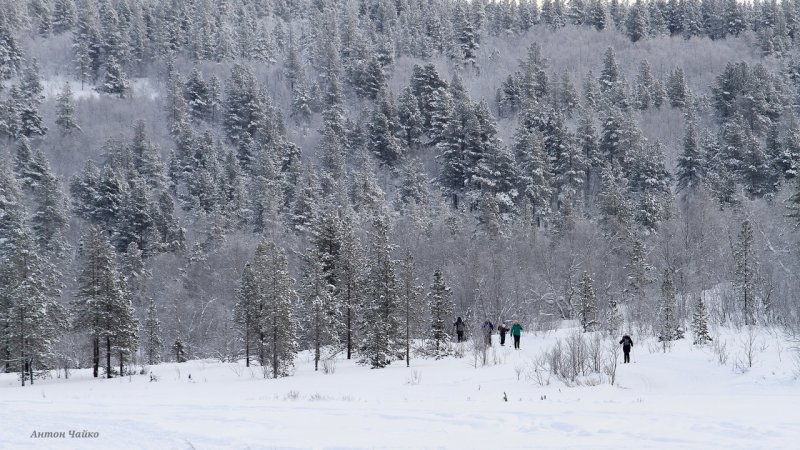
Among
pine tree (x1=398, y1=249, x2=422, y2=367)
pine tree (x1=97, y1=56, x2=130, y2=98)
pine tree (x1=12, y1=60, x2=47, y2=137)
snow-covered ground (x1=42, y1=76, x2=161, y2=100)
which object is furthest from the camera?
pine tree (x1=97, y1=56, x2=130, y2=98)

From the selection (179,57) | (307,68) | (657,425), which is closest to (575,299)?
(657,425)

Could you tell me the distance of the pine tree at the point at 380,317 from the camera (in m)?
33.8

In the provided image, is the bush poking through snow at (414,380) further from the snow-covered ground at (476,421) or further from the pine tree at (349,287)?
the pine tree at (349,287)

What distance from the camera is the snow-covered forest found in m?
39.0

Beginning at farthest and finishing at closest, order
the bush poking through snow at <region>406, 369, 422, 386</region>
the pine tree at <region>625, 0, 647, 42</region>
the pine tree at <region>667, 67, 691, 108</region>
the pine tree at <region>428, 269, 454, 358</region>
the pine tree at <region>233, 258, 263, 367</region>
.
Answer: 1. the pine tree at <region>625, 0, 647, 42</region>
2. the pine tree at <region>667, 67, 691, 108</region>
3. the pine tree at <region>233, 258, 263, 367</region>
4. the pine tree at <region>428, 269, 454, 358</region>
5. the bush poking through snow at <region>406, 369, 422, 386</region>

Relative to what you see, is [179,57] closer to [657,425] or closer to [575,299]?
[575,299]

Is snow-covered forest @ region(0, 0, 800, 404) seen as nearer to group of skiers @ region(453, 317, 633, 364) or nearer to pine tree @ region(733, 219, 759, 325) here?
pine tree @ region(733, 219, 759, 325)

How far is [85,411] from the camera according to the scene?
13289 mm

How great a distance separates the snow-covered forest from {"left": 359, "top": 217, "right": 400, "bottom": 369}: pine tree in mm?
142

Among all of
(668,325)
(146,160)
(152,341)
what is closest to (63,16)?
(146,160)

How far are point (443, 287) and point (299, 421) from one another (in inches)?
1000

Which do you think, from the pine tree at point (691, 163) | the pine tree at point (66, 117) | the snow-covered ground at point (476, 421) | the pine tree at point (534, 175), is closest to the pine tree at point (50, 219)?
the pine tree at point (66, 117)

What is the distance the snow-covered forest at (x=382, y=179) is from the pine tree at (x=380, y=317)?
14cm

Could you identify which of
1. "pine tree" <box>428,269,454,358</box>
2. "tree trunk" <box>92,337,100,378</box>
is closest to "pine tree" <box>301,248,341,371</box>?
"pine tree" <box>428,269,454,358</box>
